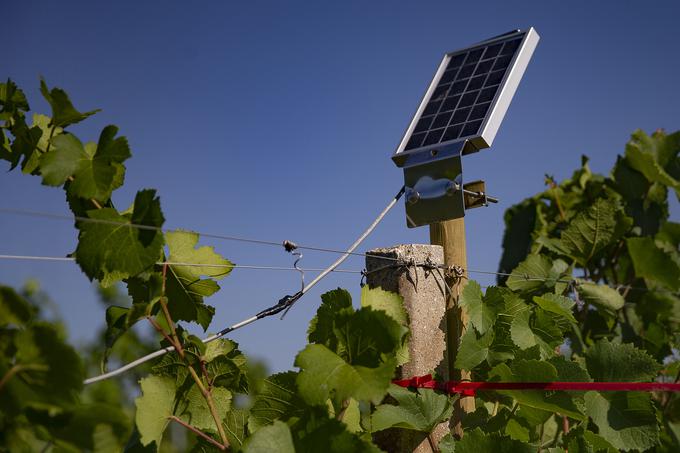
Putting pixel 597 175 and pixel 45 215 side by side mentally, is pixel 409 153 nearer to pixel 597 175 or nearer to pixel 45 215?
pixel 45 215

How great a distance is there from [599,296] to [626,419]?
975mm

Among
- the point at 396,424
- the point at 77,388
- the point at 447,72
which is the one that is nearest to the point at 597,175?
the point at 447,72

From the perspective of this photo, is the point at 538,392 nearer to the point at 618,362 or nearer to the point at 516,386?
the point at 516,386

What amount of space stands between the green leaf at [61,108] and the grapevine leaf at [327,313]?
0.58 m

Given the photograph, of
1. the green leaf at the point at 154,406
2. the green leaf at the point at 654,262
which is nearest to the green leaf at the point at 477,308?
the green leaf at the point at 154,406

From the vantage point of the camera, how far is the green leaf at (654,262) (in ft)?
9.13

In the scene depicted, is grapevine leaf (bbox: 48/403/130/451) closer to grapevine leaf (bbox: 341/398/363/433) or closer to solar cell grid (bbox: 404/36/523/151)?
grapevine leaf (bbox: 341/398/363/433)

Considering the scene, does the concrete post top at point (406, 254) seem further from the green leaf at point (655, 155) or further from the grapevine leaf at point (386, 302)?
the green leaf at point (655, 155)

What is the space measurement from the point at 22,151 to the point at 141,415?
54cm

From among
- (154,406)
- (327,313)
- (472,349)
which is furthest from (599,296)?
(154,406)

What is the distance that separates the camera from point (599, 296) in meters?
2.84

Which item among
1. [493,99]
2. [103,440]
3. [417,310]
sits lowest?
[103,440]

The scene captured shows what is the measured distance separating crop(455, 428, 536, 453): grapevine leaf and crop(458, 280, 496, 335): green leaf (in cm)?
30

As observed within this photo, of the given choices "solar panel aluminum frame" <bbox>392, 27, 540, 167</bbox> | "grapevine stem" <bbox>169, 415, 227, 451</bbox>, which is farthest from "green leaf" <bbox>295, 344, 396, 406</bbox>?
"solar panel aluminum frame" <bbox>392, 27, 540, 167</bbox>
